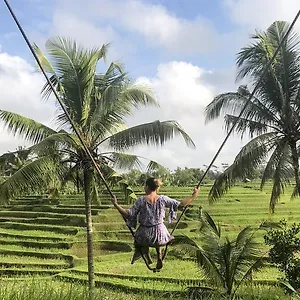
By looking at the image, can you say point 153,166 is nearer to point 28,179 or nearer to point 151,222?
point 28,179

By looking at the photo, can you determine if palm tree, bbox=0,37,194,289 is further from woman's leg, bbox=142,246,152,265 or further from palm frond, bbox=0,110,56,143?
woman's leg, bbox=142,246,152,265

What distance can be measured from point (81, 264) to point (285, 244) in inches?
329

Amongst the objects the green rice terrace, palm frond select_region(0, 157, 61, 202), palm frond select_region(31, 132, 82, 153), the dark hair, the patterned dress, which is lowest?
the green rice terrace

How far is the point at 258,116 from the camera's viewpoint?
1124cm

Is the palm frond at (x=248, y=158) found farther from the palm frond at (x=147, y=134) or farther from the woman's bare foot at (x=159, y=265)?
the woman's bare foot at (x=159, y=265)

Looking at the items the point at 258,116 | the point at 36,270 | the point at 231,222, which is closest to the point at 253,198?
the point at 231,222

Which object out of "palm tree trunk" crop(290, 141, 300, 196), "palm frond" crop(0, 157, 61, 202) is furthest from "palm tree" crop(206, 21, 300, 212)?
"palm frond" crop(0, 157, 61, 202)

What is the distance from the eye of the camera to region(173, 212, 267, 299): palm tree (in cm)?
1007

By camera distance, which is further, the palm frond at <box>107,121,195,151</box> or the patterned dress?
the palm frond at <box>107,121,195,151</box>

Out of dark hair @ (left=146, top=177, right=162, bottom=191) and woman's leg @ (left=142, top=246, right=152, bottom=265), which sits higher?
dark hair @ (left=146, top=177, right=162, bottom=191)

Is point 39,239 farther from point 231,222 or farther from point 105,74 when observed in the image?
point 105,74

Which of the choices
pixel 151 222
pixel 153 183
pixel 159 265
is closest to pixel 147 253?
pixel 159 265

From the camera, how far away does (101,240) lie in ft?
66.1

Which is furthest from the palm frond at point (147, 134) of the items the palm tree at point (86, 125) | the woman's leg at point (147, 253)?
the woman's leg at point (147, 253)
